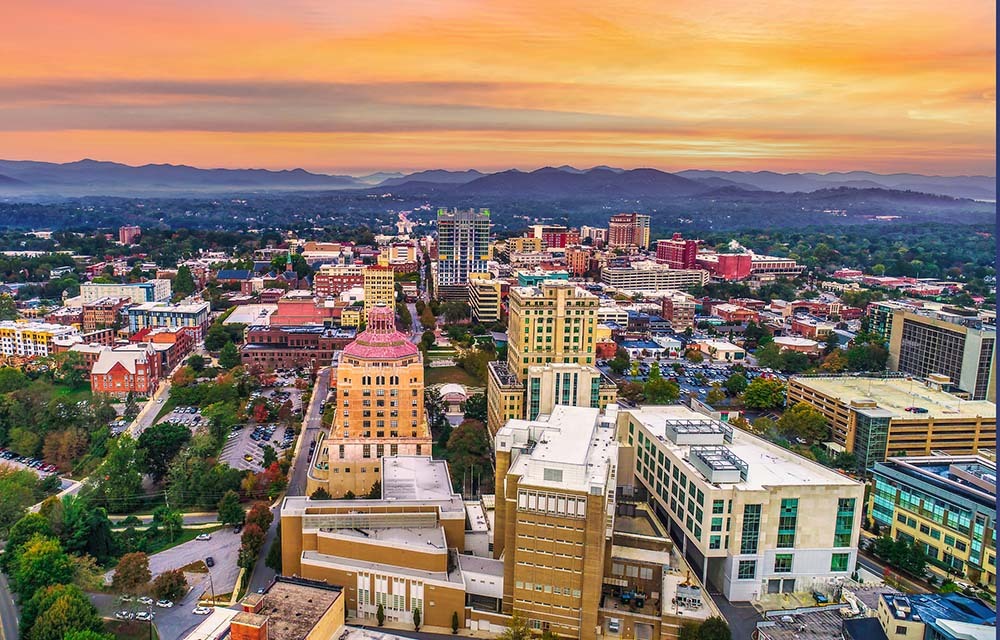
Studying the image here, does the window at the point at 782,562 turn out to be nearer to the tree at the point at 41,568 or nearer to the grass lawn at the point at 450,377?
the tree at the point at 41,568

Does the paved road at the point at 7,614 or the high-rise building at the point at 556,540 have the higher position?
the high-rise building at the point at 556,540

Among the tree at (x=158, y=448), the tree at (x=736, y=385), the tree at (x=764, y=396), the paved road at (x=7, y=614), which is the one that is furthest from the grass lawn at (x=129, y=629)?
the tree at (x=736, y=385)

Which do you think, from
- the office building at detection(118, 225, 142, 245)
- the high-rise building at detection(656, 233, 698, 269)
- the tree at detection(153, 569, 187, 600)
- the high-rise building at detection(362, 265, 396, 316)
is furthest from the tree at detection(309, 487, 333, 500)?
the office building at detection(118, 225, 142, 245)

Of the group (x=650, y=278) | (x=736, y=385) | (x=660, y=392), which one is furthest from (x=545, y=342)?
(x=650, y=278)

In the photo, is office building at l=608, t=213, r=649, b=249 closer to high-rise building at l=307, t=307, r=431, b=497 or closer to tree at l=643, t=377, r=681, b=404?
tree at l=643, t=377, r=681, b=404

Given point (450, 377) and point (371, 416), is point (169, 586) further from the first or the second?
point (450, 377)

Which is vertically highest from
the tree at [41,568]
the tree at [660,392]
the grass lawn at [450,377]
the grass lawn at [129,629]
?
the tree at [660,392]

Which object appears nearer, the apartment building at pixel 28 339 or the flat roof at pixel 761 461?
the flat roof at pixel 761 461
